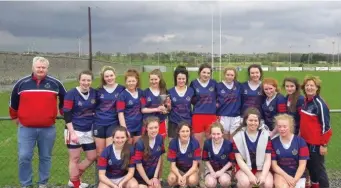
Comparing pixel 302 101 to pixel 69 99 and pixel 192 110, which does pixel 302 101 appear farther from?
pixel 69 99

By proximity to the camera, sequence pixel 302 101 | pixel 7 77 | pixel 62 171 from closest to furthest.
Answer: pixel 302 101 < pixel 62 171 < pixel 7 77

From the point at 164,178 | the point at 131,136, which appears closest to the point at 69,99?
the point at 131,136

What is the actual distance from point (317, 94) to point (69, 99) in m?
3.44

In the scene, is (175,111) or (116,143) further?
(175,111)

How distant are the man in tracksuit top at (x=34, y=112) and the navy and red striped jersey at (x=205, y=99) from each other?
2.06 metres

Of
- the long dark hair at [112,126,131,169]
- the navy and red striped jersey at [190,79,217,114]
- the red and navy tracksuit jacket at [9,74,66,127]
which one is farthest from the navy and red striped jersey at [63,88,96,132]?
the navy and red striped jersey at [190,79,217,114]

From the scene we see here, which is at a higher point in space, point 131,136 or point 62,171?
point 131,136

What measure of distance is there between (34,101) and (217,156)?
2642mm

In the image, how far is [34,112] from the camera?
5.39 metres

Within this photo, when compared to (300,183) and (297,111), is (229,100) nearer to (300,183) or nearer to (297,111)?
(297,111)

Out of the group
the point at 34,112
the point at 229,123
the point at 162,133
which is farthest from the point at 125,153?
the point at 229,123

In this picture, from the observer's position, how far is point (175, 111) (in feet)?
19.5

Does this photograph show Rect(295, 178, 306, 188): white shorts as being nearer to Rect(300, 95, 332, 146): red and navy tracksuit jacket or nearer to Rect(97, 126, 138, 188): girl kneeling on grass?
Rect(300, 95, 332, 146): red and navy tracksuit jacket

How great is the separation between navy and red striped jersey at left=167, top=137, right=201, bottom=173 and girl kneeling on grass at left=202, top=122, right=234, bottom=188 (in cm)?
12
